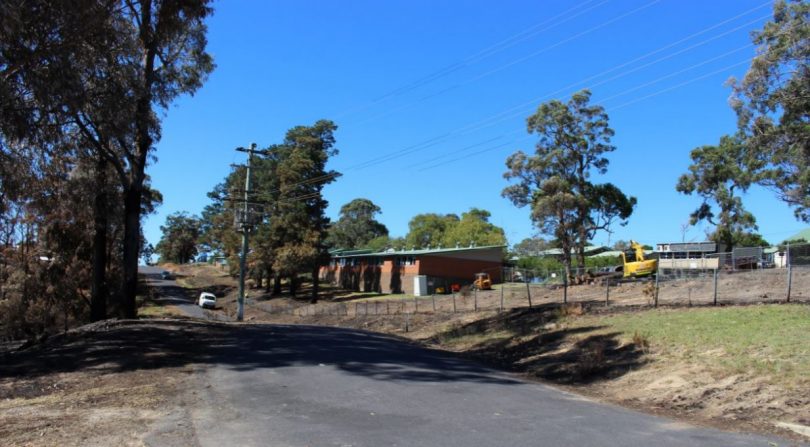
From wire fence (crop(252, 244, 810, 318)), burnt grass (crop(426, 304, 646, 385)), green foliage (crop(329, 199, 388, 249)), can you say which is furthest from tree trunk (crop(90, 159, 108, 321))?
green foliage (crop(329, 199, 388, 249))

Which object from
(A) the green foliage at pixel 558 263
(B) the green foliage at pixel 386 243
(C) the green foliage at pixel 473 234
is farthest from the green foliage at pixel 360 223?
(A) the green foliage at pixel 558 263

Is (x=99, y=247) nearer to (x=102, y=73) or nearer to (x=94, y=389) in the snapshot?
(x=102, y=73)

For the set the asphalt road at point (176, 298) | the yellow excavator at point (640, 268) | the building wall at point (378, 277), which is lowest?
the asphalt road at point (176, 298)

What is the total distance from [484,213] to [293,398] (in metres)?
112

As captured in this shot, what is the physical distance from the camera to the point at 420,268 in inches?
2475

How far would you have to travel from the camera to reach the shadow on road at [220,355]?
12.8 metres

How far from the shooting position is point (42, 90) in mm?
14031

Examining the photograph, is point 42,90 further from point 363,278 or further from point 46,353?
point 363,278

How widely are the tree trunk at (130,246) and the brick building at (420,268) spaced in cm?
4049

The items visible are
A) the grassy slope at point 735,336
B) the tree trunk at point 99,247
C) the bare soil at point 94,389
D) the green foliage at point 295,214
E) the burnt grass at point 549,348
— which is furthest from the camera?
the green foliage at point 295,214

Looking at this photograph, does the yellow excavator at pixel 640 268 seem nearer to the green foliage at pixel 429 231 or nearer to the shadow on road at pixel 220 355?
the shadow on road at pixel 220 355

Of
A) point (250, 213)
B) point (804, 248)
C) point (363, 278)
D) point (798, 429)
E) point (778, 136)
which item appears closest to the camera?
point (798, 429)

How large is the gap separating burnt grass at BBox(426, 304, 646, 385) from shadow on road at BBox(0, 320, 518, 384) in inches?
66.3

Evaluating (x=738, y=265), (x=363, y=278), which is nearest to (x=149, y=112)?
(x=738, y=265)
